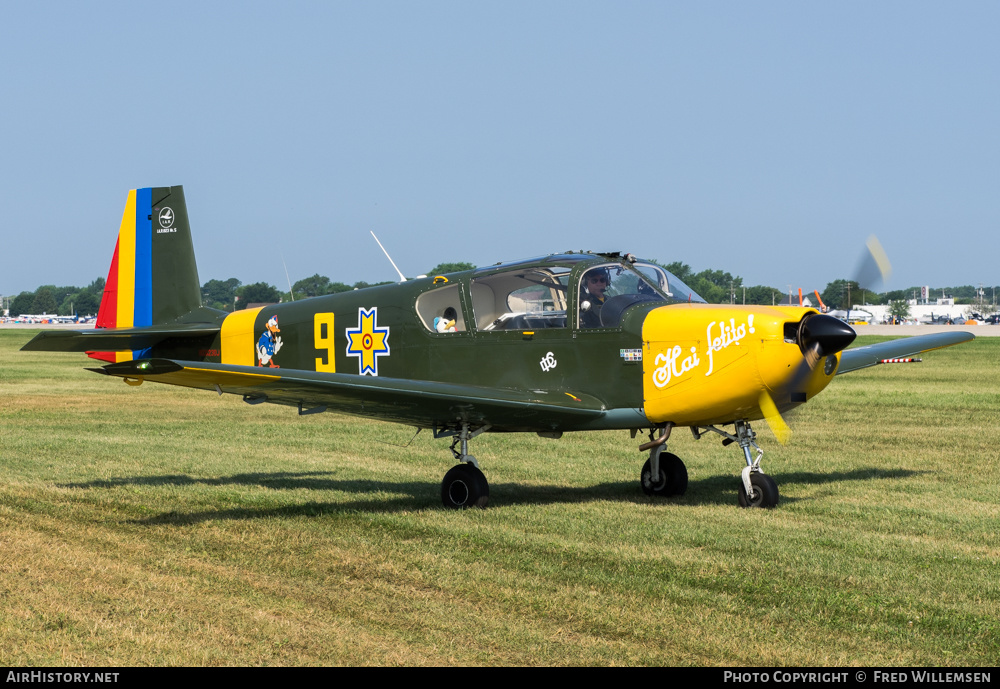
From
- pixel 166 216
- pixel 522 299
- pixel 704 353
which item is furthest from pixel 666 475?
pixel 166 216

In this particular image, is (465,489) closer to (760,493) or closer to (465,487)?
(465,487)

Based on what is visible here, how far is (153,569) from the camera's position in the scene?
7402mm

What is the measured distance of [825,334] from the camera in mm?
8672

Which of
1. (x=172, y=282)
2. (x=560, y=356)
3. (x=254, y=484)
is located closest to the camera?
(x=560, y=356)

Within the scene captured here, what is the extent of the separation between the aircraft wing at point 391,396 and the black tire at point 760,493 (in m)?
1.53

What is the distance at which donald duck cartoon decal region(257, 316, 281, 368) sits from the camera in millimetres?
12086

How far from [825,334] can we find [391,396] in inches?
144

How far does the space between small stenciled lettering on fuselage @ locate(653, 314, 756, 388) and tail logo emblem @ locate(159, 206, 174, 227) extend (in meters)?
7.38

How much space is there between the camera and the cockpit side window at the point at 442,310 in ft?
35.0

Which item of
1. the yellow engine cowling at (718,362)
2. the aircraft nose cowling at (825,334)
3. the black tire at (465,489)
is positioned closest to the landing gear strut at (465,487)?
the black tire at (465,489)
